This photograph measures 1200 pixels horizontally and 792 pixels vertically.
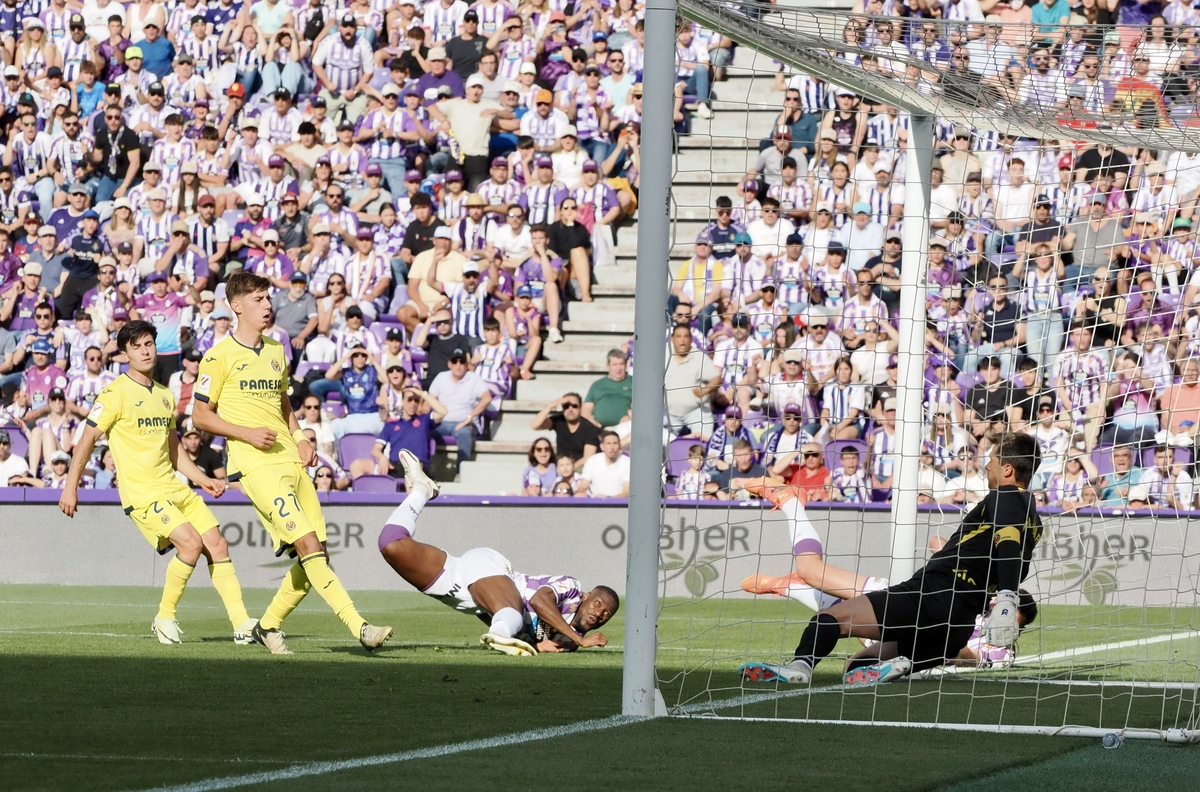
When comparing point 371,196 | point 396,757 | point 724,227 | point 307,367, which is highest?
point 724,227

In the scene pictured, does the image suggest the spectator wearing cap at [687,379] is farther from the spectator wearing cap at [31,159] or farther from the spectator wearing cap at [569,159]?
the spectator wearing cap at [31,159]

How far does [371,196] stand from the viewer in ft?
62.7

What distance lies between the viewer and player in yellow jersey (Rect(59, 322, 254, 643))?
31.8ft

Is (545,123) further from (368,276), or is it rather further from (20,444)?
(20,444)

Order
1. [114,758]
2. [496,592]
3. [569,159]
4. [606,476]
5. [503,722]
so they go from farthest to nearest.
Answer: [569,159], [606,476], [496,592], [503,722], [114,758]

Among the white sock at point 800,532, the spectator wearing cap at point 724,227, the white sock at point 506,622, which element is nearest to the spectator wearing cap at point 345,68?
the spectator wearing cap at point 724,227

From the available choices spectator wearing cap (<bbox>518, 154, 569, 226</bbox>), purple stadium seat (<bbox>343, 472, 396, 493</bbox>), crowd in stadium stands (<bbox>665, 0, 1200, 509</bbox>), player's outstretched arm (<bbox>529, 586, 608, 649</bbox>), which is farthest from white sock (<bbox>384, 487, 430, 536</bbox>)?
spectator wearing cap (<bbox>518, 154, 569, 226</bbox>)

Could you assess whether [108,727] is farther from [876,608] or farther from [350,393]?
[350,393]

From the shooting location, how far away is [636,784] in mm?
4770

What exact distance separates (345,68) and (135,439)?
11115 mm

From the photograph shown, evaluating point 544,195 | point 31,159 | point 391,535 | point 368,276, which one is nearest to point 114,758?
point 391,535

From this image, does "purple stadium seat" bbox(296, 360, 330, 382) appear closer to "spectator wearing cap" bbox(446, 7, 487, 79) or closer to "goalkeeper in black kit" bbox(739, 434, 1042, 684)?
"spectator wearing cap" bbox(446, 7, 487, 79)

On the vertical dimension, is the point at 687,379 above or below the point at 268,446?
below

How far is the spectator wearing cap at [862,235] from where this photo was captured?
1485 cm
